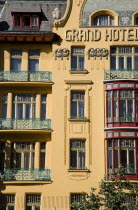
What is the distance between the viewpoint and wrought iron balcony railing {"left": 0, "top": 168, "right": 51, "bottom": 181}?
31281 millimetres

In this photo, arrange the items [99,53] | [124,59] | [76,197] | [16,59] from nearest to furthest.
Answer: [76,197] < [99,53] < [124,59] < [16,59]

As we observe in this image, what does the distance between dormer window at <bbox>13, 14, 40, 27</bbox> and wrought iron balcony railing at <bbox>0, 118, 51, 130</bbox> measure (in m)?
7.53

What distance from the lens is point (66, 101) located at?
32469 millimetres

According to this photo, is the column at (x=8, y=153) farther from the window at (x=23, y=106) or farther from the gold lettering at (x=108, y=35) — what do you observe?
the gold lettering at (x=108, y=35)

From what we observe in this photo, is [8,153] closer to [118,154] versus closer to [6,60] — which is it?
[6,60]

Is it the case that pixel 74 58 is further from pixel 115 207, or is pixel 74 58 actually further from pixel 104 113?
pixel 115 207

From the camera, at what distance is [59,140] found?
104 ft

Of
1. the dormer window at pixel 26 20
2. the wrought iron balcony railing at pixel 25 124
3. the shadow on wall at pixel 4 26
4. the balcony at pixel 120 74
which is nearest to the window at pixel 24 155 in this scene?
the wrought iron balcony railing at pixel 25 124

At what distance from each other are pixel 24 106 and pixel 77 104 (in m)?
4.00

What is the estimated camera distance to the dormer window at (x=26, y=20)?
34281 mm

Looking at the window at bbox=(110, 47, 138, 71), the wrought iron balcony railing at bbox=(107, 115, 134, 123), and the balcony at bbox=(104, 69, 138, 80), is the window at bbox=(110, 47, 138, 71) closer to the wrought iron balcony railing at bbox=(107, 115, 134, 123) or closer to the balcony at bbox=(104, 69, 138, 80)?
the balcony at bbox=(104, 69, 138, 80)

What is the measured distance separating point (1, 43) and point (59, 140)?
8787 millimetres

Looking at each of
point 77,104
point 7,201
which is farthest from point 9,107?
point 7,201

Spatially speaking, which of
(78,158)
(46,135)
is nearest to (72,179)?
(78,158)
